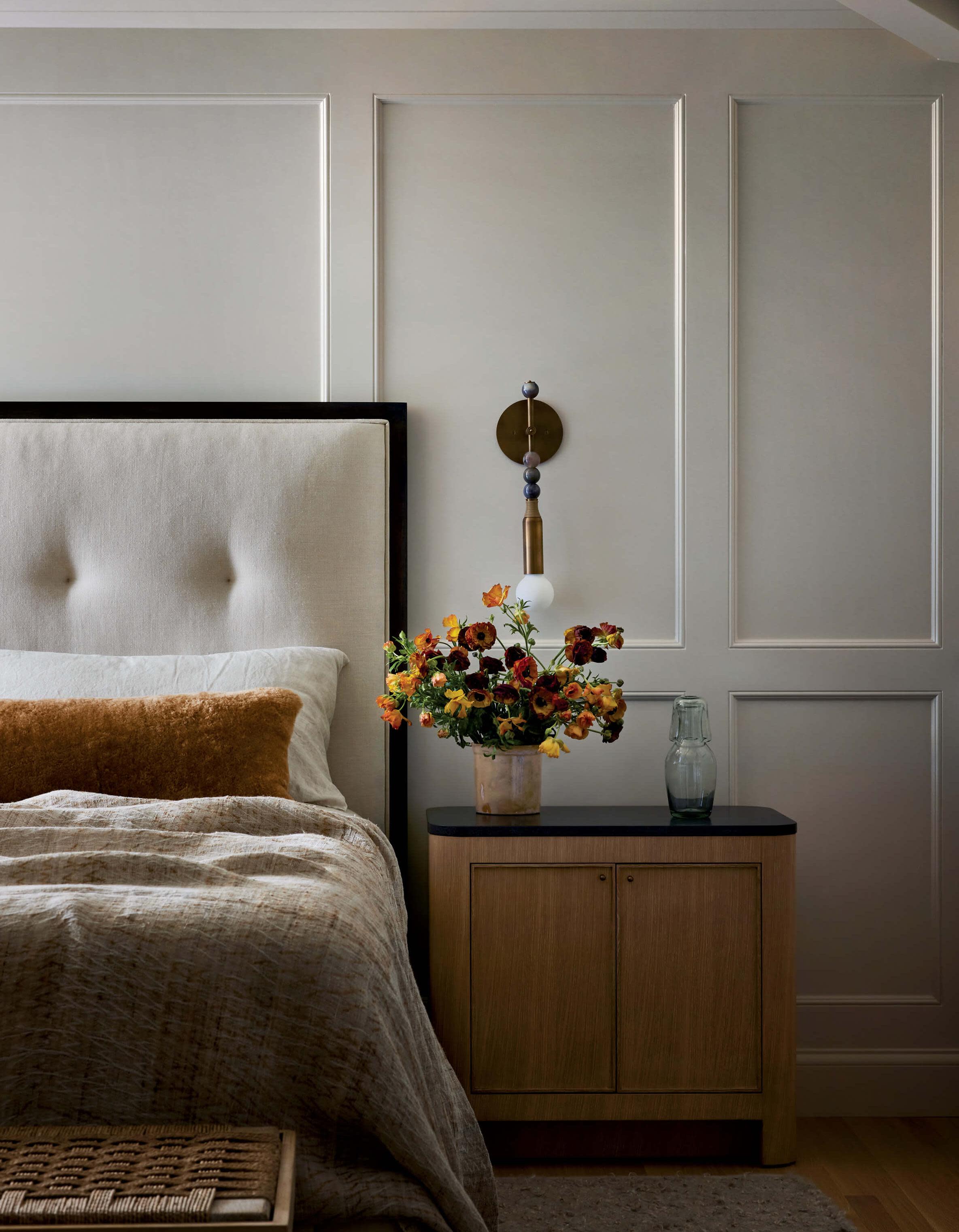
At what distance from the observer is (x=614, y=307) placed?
7.82ft

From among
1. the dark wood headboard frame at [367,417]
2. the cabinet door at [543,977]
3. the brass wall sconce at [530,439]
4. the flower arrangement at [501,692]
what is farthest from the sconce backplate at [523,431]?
the cabinet door at [543,977]

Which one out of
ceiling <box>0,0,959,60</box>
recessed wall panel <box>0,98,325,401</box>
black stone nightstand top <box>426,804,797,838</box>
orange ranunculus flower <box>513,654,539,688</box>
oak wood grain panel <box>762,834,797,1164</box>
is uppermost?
ceiling <box>0,0,959,60</box>

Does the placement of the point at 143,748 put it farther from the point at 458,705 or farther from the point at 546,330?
the point at 546,330

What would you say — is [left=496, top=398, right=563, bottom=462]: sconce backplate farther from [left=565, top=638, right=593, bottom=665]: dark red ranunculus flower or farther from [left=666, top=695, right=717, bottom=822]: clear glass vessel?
[left=666, top=695, right=717, bottom=822]: clear glass vessel

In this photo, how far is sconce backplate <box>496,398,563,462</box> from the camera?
2354mm

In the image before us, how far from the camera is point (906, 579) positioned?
237 cm

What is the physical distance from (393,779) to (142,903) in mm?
1213

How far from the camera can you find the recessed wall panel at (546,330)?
7.77 feet

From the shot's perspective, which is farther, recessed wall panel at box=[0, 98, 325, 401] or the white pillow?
recessed wall panel at box=[0, 98, 325, 401]

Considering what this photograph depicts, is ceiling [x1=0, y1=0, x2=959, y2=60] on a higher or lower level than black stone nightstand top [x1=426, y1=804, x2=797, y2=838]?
higher

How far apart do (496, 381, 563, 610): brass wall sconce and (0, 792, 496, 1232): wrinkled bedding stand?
4.21 ft

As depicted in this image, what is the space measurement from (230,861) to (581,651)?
95cm

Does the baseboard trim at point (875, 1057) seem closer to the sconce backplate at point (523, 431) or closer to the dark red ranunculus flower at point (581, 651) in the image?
the dark red ranunculus flower at point (581, 651)

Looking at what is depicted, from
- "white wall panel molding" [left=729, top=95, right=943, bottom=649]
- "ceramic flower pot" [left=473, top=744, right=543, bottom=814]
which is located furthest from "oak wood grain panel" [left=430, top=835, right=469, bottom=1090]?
"white wall panel molding" [left=729, top=95, right=943, bottom=649]
